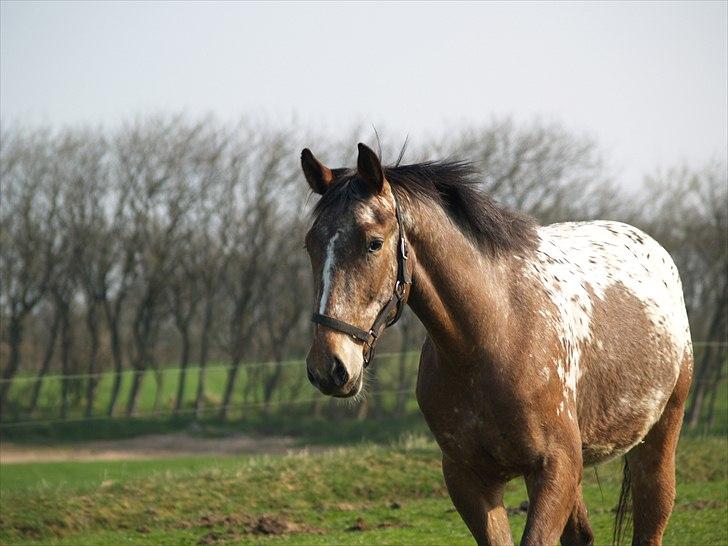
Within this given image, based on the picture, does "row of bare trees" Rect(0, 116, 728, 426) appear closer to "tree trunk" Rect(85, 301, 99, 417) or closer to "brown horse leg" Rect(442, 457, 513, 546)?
"tree trunk" Rect(85, 301, 99, 417)

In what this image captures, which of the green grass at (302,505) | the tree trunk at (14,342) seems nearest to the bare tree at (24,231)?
the tree trunk at (14,342)

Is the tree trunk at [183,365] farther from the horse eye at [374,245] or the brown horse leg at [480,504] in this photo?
the horse eye at [374,245]

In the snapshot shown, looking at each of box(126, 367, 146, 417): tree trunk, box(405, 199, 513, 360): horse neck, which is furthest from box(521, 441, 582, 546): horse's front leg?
box(126, 367, 146, 417): tree trunk

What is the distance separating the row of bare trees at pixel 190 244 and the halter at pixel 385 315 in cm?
2285

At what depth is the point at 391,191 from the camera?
4.60 meters

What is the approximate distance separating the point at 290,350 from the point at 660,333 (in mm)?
25229

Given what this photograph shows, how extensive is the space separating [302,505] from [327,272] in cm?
776

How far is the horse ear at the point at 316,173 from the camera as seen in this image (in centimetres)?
461

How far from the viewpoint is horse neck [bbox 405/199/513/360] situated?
186 inches

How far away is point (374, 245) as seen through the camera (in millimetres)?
4324

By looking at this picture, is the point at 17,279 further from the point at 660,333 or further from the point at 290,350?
the point at 660,333

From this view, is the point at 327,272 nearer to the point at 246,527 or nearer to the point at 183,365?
the point at 246,527

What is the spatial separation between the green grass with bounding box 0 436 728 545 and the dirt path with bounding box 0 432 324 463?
31.9 ft

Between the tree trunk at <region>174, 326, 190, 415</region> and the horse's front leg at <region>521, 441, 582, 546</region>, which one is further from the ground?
the horse's front leg at <region>521, 441, 582, 546</region>
